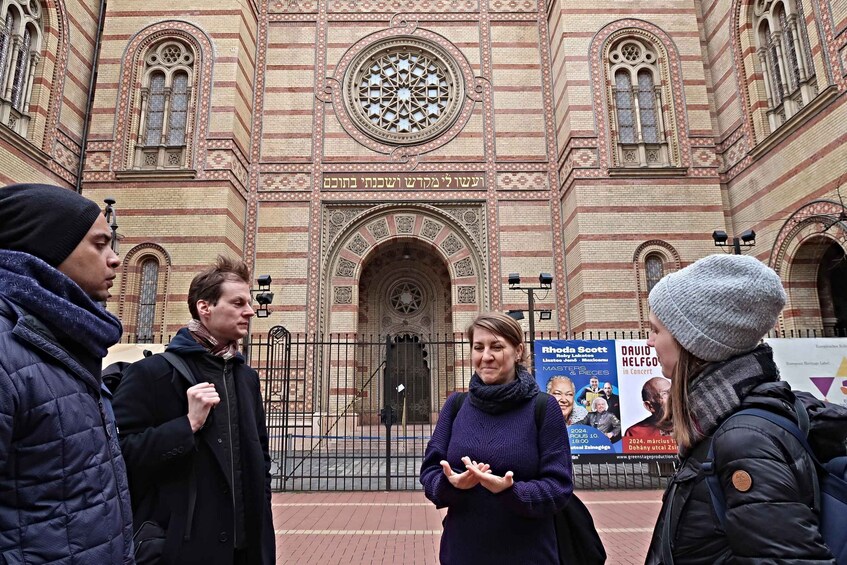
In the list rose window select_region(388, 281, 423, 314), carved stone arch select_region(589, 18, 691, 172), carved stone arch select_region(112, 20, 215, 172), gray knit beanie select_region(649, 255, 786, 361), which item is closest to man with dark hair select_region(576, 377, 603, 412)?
carved stone arch select_region(589, 18, 691, 172)

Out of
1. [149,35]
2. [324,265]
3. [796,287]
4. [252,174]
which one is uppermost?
[149,35]

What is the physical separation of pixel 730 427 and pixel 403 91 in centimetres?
1584

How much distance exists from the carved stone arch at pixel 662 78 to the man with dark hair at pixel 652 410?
23.1ft

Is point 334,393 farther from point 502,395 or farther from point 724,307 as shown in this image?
point 724,307

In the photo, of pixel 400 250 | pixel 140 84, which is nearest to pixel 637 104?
pixel 400 250

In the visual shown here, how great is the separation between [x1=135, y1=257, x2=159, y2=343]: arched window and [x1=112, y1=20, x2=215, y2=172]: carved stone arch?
2609 millimetres

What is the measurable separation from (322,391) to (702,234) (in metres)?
10.4

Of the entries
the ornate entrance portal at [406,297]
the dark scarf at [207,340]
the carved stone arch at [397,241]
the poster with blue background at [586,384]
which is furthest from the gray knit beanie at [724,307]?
the ornate entrance portal at [406,297]

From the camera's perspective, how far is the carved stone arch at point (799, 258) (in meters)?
10.7

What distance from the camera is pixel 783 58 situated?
11789 mm

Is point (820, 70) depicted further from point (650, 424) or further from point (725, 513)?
point (725, 513)

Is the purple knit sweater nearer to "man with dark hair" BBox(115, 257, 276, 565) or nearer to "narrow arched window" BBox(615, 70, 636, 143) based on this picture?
"man with dark hair" BBox(115, 257, 276, 565)

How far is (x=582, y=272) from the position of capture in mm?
13109

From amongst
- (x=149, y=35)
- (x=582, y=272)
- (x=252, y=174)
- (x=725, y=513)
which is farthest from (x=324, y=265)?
(x=725, y=513)
